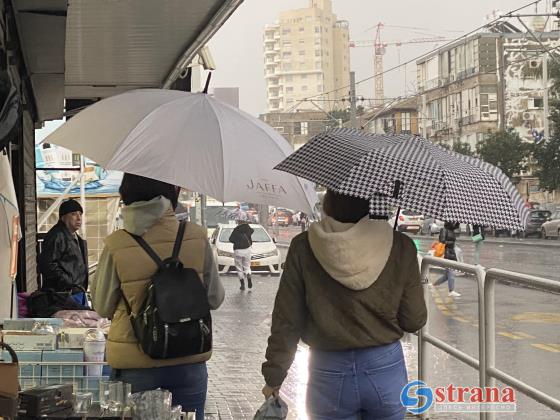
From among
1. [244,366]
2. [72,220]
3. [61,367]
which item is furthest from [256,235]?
[61,367]

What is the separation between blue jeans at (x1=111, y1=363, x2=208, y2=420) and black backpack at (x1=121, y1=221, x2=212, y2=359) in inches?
4.5

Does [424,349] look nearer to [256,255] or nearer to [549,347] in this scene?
[549,347]

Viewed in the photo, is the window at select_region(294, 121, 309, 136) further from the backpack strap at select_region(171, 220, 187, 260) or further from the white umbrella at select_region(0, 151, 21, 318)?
the backpack strap at select_region(171, 220, 187, 260)

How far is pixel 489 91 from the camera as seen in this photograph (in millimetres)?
74312

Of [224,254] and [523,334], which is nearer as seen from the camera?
[523,334]

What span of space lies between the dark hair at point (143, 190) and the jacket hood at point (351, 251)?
2.67 feet

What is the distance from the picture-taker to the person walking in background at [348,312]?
3.55 m

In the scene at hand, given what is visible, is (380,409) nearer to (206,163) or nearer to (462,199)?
(462,199)

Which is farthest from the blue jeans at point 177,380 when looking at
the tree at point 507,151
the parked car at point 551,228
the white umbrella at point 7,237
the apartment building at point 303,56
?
the apartment building at point 303,56

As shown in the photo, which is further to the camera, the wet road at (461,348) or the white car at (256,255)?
the white car at (256,255)

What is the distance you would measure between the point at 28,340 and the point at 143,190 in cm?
108

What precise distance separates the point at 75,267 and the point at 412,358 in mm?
4090

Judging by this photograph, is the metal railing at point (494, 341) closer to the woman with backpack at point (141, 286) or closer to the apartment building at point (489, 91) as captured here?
the woman with backpack at point (141, 286)

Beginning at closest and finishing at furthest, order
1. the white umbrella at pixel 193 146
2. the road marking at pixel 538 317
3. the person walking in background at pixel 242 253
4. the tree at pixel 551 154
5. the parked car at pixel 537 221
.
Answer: the white umbrella at pixel 193 146 → the road marking at pixel 538 317 → the person walking in background at pixel 242 253 → the parked car at pixel 537 221 → the tree at pixel 551 154
